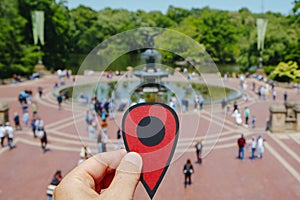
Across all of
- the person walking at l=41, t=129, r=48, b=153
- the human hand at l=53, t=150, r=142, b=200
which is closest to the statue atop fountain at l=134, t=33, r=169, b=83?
the human hand at l=53, t=150, r=142, b=200

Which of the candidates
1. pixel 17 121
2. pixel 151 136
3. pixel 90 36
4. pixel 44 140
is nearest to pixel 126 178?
pixel 151 136

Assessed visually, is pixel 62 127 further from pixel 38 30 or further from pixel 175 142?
pixel 38 30

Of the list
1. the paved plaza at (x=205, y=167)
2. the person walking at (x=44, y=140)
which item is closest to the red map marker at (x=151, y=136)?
the paved plaza at (x=205, y=167)

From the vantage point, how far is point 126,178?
115 inches

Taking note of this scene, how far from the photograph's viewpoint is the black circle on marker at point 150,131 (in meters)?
3.25

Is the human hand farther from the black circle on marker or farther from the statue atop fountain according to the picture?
the statue atop fountain

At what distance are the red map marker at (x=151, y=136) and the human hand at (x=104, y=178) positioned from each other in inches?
5.7

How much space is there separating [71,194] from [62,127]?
18996 millimetres

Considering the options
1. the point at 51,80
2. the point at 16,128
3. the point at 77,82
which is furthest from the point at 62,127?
the point at 51,80

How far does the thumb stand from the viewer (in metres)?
2.77

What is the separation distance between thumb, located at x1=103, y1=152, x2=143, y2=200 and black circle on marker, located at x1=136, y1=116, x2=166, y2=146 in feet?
0.64

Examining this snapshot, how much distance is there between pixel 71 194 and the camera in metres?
2.83

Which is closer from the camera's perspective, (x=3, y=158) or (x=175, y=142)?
(x=175, y=142)

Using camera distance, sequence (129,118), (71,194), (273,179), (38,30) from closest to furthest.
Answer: (71,194) → (129,118) → (273,179) → (38,30)
